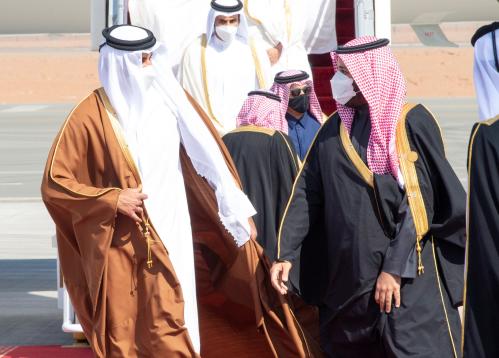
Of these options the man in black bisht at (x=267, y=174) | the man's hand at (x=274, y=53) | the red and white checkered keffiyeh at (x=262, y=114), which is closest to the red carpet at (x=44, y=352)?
the man in black bisht at (x=267, y=174)

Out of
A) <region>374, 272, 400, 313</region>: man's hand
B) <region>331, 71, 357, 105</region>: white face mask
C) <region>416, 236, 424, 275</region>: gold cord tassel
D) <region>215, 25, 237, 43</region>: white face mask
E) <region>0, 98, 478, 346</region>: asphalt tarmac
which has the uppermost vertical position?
<region>215, 25, 237, 43</region>: white face mask

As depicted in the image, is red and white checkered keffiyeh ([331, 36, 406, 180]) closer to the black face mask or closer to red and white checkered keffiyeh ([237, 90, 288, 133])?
red and white checkered keffiyeh ([237, 90, 288, 133])

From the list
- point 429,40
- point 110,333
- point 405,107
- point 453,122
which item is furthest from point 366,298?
point 429,40

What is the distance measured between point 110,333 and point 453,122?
23.6m

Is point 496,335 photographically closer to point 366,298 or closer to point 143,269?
point 366,298

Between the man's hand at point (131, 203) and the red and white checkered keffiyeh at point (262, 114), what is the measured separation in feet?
5.48

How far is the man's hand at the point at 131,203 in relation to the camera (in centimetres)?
525

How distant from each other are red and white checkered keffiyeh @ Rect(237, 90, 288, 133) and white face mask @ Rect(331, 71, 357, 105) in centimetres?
182

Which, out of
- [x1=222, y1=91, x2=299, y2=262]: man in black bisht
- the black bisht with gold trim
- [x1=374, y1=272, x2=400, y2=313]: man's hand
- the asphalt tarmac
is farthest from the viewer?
the asphalt tarmac

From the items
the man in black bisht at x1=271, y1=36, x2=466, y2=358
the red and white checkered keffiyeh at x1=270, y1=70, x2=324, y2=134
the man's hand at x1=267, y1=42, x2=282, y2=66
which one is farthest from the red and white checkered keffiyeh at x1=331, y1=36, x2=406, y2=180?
the man's hand at x1=267, y1=42, x2=282, y2=66

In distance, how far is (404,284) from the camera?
192 inches

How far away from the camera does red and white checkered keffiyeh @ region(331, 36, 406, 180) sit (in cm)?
491

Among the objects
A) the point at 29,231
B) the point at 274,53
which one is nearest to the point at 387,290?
the point at 274,53

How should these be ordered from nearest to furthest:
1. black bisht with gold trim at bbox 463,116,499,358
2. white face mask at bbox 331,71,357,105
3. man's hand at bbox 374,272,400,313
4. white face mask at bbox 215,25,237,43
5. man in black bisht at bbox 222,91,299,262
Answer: black bisht with gold trim at bbox 463,116,499,358 → man's hand at bbox 374,272,400,313 → white face mask at bbox 331,71,357,105 → man in black bisht at bbox 222,91,299,262 → white face mask at bbox 215,25,237,43
